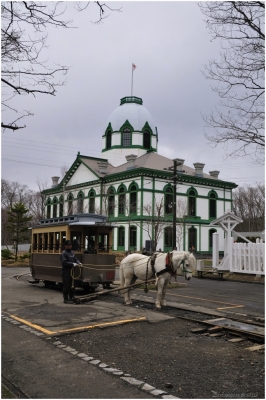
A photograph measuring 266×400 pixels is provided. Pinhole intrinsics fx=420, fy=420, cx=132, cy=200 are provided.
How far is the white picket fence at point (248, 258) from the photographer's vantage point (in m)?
22.5

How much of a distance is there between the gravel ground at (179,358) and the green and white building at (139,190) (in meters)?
33.5

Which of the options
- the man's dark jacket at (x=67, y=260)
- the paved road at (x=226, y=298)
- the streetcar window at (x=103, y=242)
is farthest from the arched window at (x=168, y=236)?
the man's dark jacket at (x=67, y=260)

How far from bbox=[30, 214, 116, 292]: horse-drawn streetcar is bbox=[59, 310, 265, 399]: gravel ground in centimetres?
552

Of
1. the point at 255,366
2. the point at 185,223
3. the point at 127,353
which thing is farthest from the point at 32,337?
the point at 185,223

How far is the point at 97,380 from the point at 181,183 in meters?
44.2

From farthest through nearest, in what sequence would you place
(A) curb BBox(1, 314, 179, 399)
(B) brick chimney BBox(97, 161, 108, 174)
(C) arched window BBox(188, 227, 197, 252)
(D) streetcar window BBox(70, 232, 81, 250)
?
1. (B) brick chimney BBox(97, 161, 108, 174)
2. (C) arched window BBox(188, 227, 197, 252)
3. (D) streetcar window BBox(70, 232, 81, 250)
4. (A) curb BBox(1, 314, 179, 399)

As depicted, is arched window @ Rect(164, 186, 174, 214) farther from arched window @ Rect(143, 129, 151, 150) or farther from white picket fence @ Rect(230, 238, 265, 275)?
white picket fence @ Rect(230, 238, 265, 275)

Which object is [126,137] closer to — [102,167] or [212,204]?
[102,167]

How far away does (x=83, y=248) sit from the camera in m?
16.0

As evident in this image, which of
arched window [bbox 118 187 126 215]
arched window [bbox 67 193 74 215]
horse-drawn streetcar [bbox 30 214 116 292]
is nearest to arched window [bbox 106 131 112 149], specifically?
arched window [bbox 67 193 74 215]

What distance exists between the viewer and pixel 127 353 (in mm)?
7453

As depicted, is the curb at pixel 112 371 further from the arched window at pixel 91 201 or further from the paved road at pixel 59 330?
the arched window at pixel 91 201

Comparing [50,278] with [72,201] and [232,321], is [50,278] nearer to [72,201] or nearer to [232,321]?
[232,321]

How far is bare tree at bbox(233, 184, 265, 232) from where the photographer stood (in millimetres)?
77387
